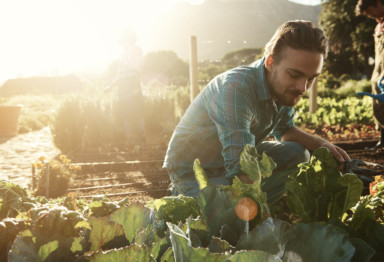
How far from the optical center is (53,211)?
2.27 ft

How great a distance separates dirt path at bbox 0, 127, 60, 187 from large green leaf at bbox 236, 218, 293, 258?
3.89 meters

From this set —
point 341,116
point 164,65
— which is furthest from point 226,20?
point 341,116

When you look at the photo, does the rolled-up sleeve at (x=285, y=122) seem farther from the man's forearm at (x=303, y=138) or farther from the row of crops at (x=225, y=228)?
the row of crops at (x=225, y=228)

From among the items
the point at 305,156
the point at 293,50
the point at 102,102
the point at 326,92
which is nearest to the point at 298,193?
the point at 293,50

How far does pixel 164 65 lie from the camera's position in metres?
38.2

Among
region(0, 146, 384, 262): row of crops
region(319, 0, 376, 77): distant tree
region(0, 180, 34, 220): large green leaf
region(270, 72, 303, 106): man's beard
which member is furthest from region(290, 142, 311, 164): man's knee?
region(319, 0, 376, 77): distant tree

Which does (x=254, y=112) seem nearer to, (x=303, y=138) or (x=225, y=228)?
(x=303, y=138)

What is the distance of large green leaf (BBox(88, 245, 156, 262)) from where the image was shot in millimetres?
506

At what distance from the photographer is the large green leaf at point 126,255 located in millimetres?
506

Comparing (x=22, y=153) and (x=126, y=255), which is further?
(x=22, y=153)

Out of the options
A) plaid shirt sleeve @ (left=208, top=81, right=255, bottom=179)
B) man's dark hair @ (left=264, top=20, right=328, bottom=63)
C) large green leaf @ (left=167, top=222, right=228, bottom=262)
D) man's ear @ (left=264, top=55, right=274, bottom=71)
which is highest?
man's dark hair @ (left=264, top=20, right=328, bottom=63)

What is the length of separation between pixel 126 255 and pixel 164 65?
3855 centimetres

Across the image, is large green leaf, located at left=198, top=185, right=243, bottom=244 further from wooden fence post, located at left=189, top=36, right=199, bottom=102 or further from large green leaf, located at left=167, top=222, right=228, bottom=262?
wooden fence post, located at left=189, top=36, right=199, bottom=102

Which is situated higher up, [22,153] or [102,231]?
[102,231]
